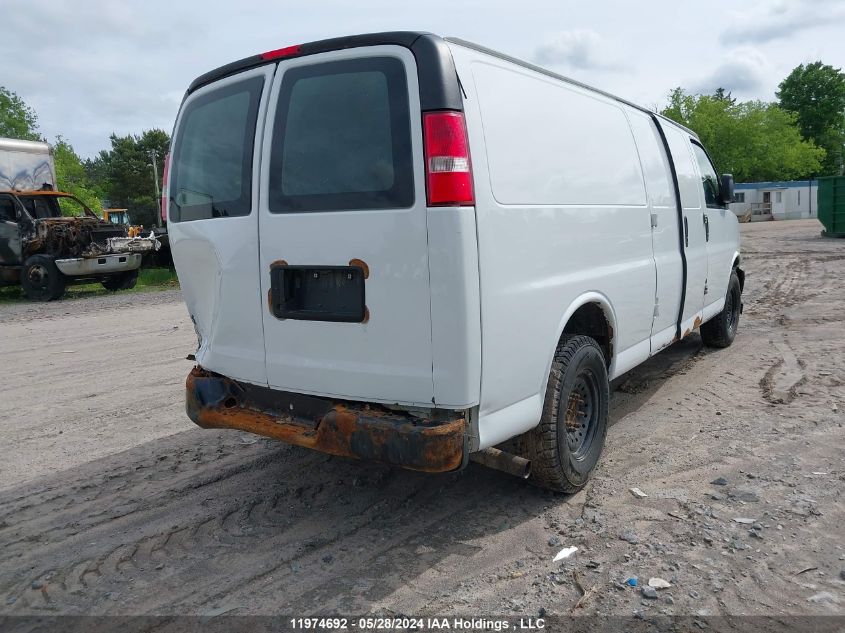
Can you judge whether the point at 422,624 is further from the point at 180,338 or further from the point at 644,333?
the point at 180,338

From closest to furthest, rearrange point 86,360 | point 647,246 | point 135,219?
1. point 647,246
2. point 86,360
3. point 135,219

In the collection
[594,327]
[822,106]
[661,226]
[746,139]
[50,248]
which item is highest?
[822,106]

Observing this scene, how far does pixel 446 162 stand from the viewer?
2785 mm

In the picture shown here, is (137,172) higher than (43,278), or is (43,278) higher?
A: (137,172)

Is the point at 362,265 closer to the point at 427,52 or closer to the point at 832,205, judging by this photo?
the point at 427,52

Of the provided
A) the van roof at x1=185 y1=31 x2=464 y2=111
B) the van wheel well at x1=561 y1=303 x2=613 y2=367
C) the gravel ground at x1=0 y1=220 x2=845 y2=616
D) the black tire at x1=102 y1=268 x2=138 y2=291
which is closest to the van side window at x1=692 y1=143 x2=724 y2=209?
the gravel ground at x1=0 y1=220 x2=845 y2=616

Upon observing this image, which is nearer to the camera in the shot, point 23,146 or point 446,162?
point 446,162

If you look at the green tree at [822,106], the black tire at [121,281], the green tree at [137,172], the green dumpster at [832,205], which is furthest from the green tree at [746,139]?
the black tire at [121,281]

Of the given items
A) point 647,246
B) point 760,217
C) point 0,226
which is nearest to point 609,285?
point 647,246

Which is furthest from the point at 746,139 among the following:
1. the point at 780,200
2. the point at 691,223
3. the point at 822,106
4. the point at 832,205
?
the point at 691,223

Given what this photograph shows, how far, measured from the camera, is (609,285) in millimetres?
3988

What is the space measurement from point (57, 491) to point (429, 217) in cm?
301

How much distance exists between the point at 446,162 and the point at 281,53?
1.16 meters

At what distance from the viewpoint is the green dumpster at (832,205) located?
2245 centimetres
